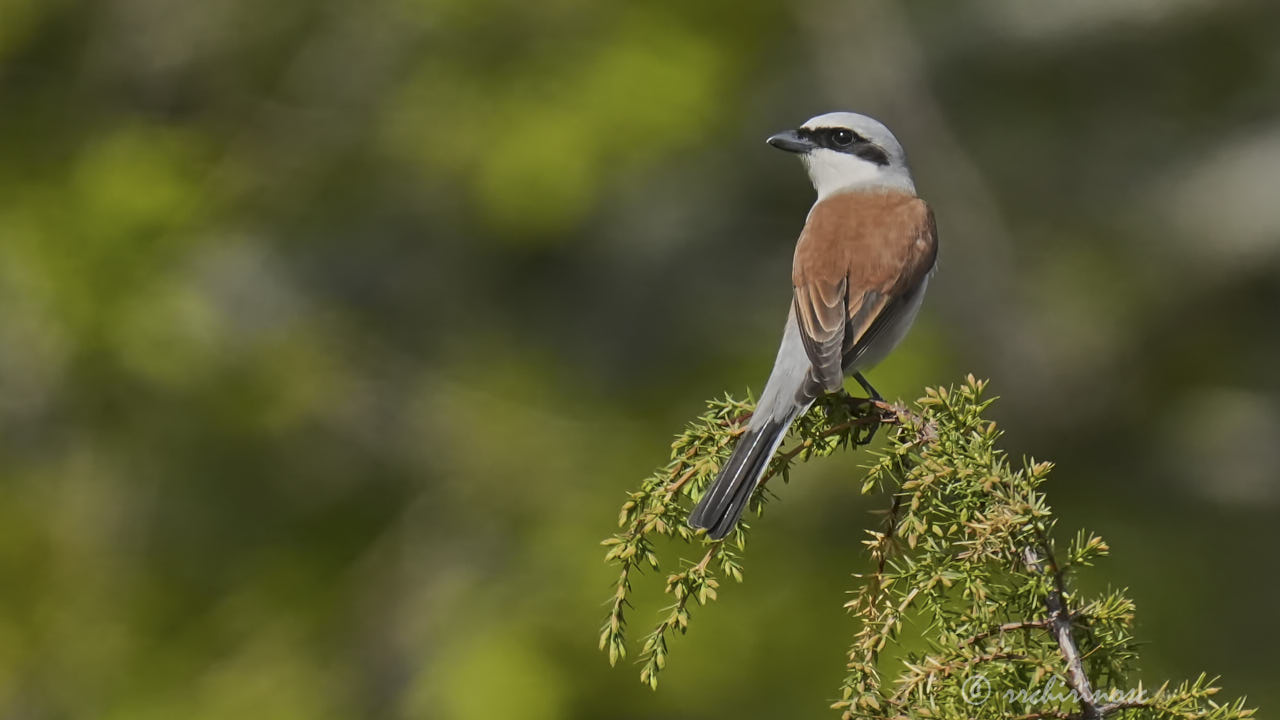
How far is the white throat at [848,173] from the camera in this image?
5.23 metres

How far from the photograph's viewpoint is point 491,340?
29.5ft

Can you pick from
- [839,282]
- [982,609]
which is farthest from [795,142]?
[982,609]

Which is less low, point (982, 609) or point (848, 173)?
point (982, 609)

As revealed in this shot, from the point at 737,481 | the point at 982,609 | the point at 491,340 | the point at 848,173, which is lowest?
the point at 491,340

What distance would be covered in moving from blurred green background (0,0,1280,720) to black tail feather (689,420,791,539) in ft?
11.5

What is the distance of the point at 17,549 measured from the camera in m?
8.47

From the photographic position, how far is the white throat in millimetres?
5234

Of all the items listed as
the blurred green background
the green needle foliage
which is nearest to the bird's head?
the blurred green background

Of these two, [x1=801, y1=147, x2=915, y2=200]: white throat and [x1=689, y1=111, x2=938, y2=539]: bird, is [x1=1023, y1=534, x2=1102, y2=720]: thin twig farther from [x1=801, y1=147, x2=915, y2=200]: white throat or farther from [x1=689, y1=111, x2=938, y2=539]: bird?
[x1=801, y1=147, x2=915, y2=200]: white throat

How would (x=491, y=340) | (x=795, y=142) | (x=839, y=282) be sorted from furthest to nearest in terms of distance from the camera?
(x=491, y=340), (x=795, y=142), (x=839, y=282)

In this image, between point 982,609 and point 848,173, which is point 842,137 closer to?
point 848,173

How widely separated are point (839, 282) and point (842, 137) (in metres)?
1.21

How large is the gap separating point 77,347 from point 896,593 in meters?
6.14

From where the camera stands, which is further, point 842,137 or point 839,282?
point 842,137
